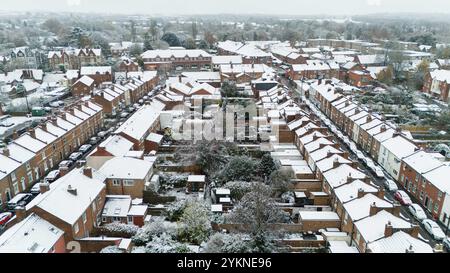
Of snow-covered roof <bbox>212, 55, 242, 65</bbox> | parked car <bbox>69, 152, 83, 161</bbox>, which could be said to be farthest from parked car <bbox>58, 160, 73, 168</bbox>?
snow-covered roof <bbox>212, 55, 242, 65</bbox>

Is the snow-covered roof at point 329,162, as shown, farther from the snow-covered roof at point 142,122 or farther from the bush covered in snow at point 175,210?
the snow-covered roof at point 142,122

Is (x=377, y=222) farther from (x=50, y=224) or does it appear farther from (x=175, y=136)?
(x=175, y=136)

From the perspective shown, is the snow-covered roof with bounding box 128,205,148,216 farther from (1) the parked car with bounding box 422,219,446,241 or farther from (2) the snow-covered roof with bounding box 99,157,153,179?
(1) the parked car with bounding box 422,219,446,241

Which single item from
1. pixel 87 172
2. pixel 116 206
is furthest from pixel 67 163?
pixel 116 206

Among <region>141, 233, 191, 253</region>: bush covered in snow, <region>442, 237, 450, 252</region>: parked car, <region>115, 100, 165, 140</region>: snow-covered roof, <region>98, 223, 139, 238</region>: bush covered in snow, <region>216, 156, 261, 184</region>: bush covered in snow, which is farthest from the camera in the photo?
<region>115, 100, 165, 140</region>: snow-covered roof

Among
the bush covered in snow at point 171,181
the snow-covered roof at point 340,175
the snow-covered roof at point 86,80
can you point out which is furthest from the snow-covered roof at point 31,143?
the snow-covered roof at point 86,80

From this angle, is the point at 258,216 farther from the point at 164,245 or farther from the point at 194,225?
the point at 164,245
